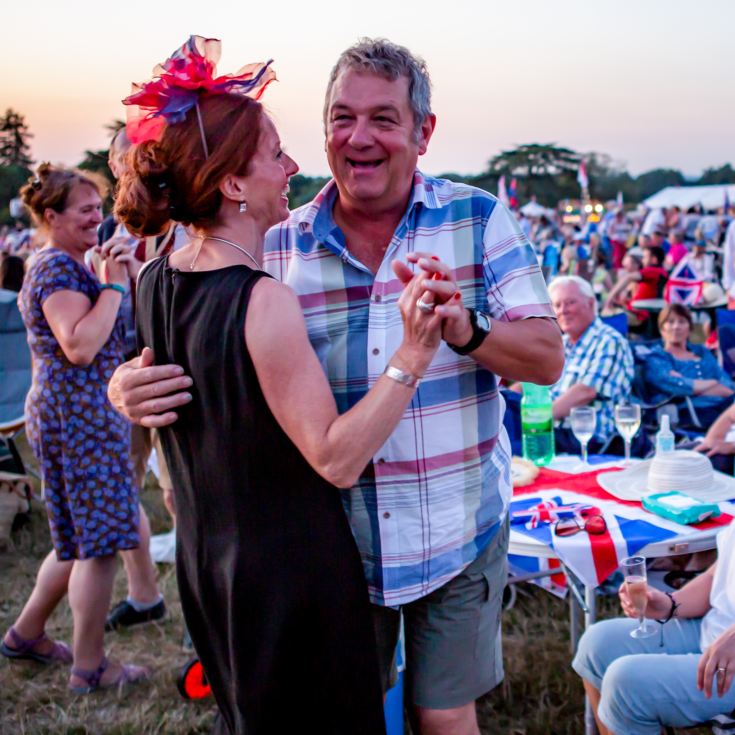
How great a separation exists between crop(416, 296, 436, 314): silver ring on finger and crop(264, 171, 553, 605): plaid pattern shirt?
0.29 meters

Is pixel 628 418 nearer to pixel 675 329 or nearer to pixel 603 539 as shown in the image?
pixel 603 539

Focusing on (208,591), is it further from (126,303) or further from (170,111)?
(126,303)

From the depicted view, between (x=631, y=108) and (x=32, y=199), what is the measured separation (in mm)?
38901

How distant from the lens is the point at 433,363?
1750 millimetres

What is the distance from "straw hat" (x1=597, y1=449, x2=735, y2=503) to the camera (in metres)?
2.74

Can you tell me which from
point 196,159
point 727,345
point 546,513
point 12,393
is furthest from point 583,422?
point 12,393

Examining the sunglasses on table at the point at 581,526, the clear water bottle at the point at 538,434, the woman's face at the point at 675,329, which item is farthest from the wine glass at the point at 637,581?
the woman's face at the point at 675,329

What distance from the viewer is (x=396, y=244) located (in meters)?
1.78

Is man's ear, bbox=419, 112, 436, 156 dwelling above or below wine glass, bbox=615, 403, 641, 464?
above

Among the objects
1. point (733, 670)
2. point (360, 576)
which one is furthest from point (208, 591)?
point (733, 670)

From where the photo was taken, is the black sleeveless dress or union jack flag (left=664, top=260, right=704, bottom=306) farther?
union jack flag (left=664, top=260, right=704, bottom=306)

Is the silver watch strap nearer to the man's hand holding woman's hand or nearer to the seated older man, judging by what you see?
the man's hand holding woman's hand

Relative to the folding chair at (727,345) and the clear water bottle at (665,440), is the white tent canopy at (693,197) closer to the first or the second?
the folding chair at (727,345)

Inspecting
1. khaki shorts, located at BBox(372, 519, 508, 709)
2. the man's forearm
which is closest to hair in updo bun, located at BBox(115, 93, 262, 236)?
the man's forearm
